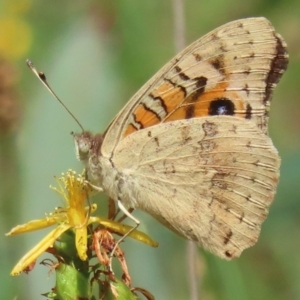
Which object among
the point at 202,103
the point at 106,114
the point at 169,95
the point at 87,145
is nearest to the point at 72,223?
the point at 87,145

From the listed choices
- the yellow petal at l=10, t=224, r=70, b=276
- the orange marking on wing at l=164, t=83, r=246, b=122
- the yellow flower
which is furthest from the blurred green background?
the orange marking on wing at l=164, t=83, r=246, b=122

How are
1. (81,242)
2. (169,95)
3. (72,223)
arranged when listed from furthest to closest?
(169,95) < (72,223) < (81,242)

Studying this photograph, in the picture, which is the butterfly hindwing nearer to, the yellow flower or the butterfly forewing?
the butterfly forewing

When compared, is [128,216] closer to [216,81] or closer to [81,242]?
[81,242]

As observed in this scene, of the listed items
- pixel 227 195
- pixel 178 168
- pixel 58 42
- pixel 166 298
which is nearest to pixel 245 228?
pixel 227 195

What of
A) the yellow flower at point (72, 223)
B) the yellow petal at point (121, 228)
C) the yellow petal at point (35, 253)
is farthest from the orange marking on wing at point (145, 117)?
the yellow petal at point (35, 253)

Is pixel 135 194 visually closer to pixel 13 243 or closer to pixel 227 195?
pixel 227 195
